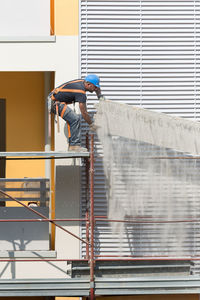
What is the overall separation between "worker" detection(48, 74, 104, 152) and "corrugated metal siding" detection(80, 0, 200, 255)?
76cm

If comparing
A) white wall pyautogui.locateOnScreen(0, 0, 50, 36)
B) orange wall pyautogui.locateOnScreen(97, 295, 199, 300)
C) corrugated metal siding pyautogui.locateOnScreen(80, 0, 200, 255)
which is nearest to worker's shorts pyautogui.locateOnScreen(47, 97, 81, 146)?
corrugated metal siding pyautogui.locateOnScreen(80, 0, 200, 255)

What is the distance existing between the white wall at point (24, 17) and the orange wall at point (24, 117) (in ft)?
4.57

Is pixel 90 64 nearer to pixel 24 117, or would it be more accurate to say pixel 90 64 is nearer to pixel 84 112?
pixel 84 112

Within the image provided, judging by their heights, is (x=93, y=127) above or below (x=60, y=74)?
below

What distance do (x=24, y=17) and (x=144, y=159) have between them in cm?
320

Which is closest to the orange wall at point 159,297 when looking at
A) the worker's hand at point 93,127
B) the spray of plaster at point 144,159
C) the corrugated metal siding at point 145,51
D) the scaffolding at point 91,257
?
the scaffolding at point 91,257

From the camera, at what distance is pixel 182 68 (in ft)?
35.7

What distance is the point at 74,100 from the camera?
10070 millimetres

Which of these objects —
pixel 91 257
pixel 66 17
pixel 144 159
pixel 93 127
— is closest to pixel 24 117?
pixel 66 17

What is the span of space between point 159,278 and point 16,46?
4556 mm

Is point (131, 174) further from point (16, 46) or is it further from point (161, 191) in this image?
point (16, 46)

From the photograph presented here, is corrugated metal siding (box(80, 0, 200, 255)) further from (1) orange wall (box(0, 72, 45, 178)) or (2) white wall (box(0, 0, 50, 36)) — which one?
(1) orange wall (box(0, 72, 45, 178))

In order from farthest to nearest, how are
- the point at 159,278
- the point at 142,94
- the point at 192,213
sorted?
the point at 142,94 → the point at 192,213 → the point at 159,278

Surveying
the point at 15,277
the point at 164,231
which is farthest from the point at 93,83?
the point at 15,277
